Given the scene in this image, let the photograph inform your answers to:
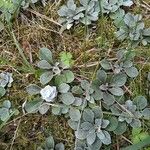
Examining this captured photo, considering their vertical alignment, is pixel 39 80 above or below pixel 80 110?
above

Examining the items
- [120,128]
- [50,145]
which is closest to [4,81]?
[50,145]

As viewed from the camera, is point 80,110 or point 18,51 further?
point 18,51

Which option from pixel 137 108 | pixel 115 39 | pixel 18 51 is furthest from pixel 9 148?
pixel 115 39

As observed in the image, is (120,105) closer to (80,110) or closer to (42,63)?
(80,110)

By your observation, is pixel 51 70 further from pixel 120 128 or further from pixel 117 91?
pixel 120 128

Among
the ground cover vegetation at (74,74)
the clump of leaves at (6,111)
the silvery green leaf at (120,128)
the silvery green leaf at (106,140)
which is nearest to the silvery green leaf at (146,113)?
the ground cover vegetation at (74,74)

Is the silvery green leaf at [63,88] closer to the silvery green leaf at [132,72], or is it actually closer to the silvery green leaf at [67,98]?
the silvery green leaf at [67,98]

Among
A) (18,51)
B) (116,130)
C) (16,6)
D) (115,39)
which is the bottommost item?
(116,130)
